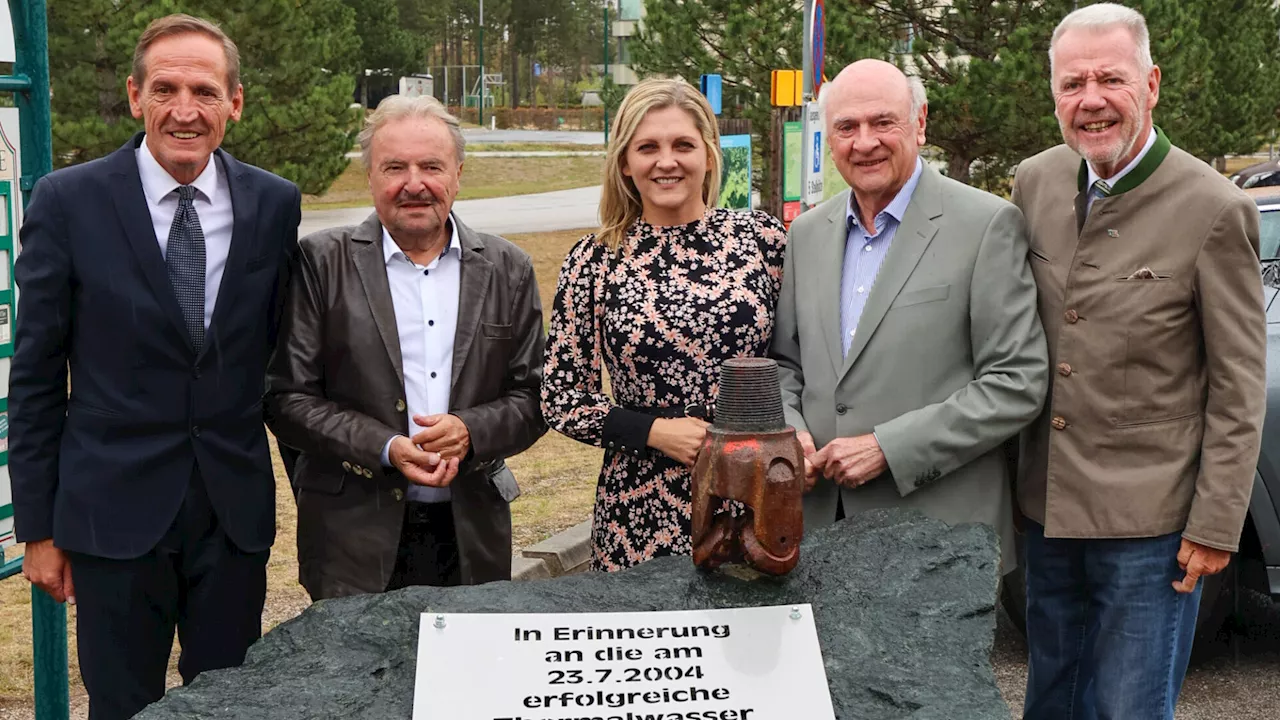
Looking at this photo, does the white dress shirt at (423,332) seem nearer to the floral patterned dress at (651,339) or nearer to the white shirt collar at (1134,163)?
the floral patterned dress at (651,339)

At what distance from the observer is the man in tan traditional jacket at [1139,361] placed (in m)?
3.21

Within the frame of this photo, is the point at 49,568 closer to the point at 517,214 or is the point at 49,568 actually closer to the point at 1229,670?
the point at 1229,670

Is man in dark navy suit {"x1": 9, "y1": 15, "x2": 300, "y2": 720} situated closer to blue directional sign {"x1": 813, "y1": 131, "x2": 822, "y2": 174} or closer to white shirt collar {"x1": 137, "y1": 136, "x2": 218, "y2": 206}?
white shirt collar {"x1": 137, "y1": 136, "x2": 218, "y2": 206}

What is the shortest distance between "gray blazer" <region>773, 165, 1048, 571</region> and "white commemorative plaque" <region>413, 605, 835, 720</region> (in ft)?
1.77

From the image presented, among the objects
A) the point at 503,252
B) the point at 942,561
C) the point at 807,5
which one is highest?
the point at 807,5

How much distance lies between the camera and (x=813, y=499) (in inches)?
135

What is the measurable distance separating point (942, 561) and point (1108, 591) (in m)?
0.56

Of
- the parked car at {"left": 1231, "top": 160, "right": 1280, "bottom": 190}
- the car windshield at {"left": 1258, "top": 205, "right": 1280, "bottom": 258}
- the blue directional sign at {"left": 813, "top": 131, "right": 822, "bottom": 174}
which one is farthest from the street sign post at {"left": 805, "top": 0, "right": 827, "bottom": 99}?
the parked car at {"left": 1231, "top": 160, "right": 1280, "bottom": 190}

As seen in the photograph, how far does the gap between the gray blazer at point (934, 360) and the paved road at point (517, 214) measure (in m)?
15.6

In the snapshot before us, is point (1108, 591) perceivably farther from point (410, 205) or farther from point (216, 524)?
point (216, 524)

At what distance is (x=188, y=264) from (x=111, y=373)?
0.31 metres

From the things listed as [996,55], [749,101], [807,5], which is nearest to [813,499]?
[807,5]

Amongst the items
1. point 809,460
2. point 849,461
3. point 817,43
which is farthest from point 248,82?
point 849,461

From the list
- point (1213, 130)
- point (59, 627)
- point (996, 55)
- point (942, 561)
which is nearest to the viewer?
point (942, 561)
